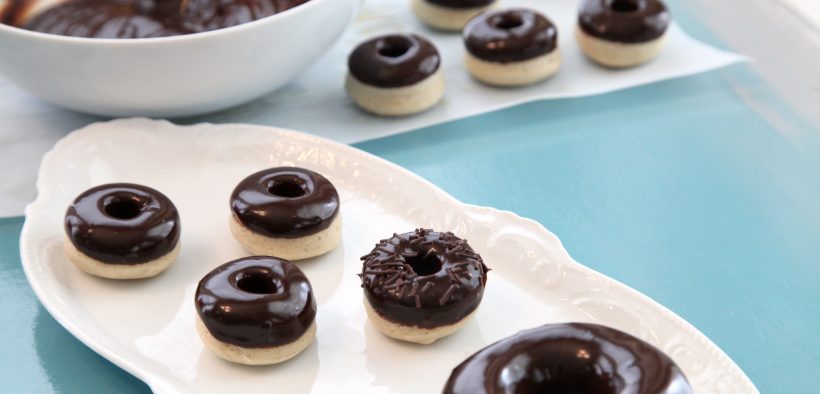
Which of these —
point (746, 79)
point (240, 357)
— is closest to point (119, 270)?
point (240, 357)

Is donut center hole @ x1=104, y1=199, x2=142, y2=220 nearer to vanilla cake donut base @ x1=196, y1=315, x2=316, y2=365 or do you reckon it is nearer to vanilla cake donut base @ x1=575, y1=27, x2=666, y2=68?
vanilla cake donut base @ x1=196, y1=315, x2=316, y2=365

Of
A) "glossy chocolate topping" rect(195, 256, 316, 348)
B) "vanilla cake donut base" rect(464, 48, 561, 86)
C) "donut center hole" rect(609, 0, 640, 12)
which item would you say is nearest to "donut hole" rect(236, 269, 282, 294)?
"glossy chocolate topping" rect(195, 256, 316, 348)

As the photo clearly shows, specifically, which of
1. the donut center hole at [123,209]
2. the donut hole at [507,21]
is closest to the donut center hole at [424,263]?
the donut center hole at [123,209]

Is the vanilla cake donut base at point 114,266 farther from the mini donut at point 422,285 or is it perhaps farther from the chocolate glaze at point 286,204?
the mini donut at point 422,285

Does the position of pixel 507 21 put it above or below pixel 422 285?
below

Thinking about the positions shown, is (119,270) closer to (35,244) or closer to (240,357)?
(35,244)

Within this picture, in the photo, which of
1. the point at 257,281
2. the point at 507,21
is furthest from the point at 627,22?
the point at 257,281

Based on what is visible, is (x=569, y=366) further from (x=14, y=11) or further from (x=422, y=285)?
(x=14, y=11)
